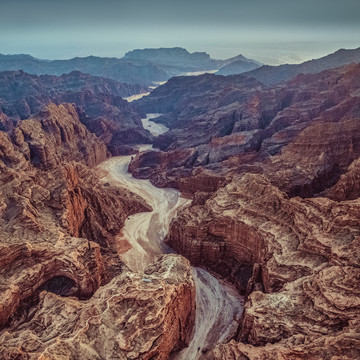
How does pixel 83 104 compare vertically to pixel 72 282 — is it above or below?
above

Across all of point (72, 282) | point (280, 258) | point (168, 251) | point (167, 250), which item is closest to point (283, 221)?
point (280, 258)

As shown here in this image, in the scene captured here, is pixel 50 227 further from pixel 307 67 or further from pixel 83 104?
pixel 307 67

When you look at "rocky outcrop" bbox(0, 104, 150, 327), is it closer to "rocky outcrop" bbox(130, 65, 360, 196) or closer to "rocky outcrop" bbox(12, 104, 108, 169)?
"rocky outcrop" bbox(12, 104, 108, 169)

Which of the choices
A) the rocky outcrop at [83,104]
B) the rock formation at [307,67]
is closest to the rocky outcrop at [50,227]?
the rocky outcrop at [83,104]

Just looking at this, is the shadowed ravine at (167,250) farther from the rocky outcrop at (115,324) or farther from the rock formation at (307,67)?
the rock formation at (307,67)

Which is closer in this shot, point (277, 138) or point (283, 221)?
point (283, 221)

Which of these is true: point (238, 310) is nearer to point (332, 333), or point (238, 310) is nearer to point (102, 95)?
point (332, 333)
